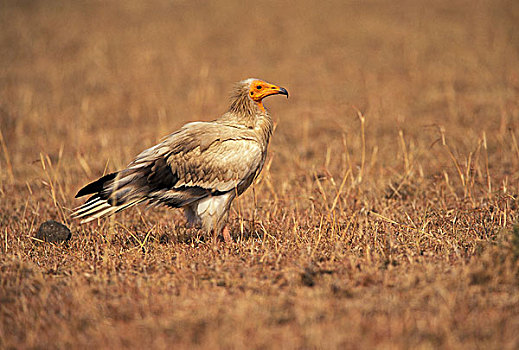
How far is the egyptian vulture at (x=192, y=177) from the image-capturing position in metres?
5.43

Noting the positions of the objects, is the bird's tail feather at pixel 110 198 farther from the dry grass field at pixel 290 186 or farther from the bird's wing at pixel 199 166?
the dry grass field at pixel 290 186

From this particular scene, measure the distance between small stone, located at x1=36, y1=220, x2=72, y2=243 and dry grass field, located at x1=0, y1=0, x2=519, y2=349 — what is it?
11 cm

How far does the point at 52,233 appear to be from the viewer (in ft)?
18.7

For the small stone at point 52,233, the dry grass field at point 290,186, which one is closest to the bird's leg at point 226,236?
the dry grass field at point 290,186

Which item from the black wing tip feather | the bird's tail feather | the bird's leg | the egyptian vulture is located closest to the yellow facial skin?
the egyptian vulture

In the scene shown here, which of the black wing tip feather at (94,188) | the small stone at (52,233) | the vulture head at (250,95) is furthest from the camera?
the vulture head at (250,95)

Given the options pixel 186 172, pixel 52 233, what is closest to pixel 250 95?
pixel 186 172

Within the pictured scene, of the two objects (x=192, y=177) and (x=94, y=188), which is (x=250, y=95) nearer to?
(x=192, y=177)

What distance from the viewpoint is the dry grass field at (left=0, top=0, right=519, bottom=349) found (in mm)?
3559

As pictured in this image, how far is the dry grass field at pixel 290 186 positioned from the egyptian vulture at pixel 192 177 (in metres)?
0.33

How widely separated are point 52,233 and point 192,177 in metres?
1.65

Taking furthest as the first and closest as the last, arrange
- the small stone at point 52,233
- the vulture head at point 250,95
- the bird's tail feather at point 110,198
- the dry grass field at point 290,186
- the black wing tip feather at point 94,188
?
1. the vulture head at point 250,95
2. the small stone at point 52,233
3. the black wing tip feather at point 94,188
4. the bird's tail feather at point 110,198
5. the dry grass field at point 290,186

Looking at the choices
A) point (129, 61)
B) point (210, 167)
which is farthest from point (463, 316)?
point (129, 61)

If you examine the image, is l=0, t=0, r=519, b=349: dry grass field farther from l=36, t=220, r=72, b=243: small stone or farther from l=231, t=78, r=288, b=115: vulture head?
l=231, t=78, r=288, b=115: vulture head
